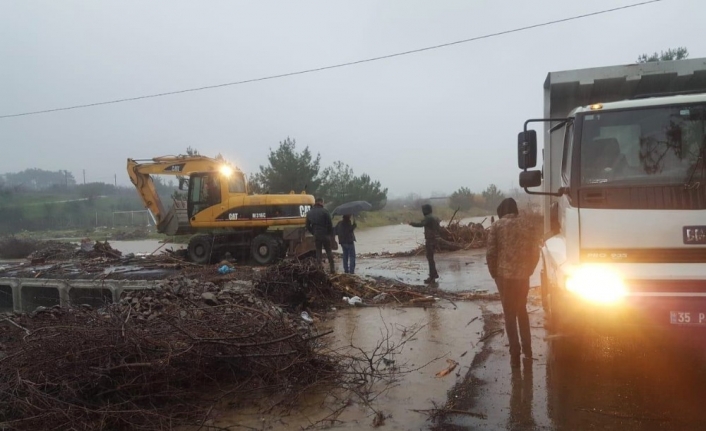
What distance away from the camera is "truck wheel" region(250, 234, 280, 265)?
14758 mm

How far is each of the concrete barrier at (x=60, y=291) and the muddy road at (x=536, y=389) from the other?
6.43 m

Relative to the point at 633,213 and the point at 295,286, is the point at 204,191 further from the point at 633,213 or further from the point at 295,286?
the point at 633,213

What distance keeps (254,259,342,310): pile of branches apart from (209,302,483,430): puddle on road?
56 cm

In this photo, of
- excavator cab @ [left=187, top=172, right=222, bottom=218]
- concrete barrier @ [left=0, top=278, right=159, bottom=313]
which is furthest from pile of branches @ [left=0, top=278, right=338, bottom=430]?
excavator cab @ [left=187, top=172, right=222, bottom=218]

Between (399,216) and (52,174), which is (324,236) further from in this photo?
(52,174)

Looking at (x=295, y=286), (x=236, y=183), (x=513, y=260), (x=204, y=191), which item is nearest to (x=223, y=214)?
(x=204, y=191)

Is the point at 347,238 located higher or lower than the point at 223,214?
lower

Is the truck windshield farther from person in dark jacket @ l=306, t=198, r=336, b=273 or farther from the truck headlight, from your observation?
person in dark jacket @ l=306, t=198, r=336, b=273

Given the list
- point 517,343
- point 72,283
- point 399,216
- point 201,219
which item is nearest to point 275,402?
point 517,343

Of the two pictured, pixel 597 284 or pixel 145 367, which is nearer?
pixel 597 284

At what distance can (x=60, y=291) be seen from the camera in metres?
11.5

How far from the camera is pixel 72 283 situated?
37.1 feet

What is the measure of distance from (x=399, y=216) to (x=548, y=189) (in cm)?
5000

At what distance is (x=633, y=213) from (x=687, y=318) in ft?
2.98
